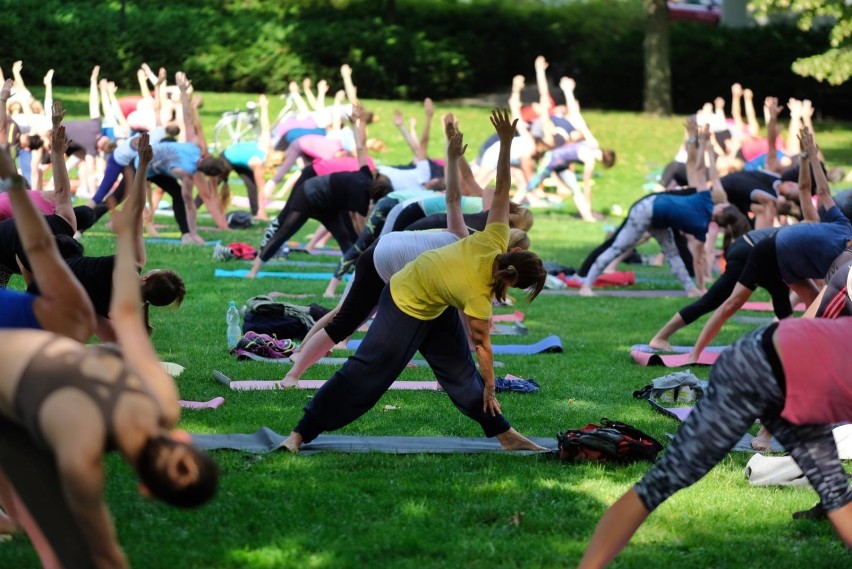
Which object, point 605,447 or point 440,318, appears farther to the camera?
point 605,447

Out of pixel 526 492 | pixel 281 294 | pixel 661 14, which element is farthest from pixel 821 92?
pixel 526 492

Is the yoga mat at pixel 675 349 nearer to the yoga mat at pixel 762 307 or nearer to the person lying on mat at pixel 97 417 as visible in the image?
the yoga mat at pixel 762 307

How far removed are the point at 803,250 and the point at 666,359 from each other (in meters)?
1.86

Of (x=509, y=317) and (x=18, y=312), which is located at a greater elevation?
(x=18, y=312)

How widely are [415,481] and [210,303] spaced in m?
6.00

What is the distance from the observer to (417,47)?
3466 cm

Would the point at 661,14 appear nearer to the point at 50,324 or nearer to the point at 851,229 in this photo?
the point at 851,229

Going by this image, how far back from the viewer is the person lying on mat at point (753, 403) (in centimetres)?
444

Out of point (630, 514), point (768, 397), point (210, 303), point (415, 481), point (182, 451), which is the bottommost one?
point (210, 303)

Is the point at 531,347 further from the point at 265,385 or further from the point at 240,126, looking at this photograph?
the point at 240,126

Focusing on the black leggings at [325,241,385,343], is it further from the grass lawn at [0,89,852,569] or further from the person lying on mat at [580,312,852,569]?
the person lying on mat at [580,312,852,569]

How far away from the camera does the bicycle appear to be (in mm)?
23422

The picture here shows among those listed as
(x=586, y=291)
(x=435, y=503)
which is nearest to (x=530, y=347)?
(x=586, y=291)

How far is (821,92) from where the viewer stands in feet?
120
